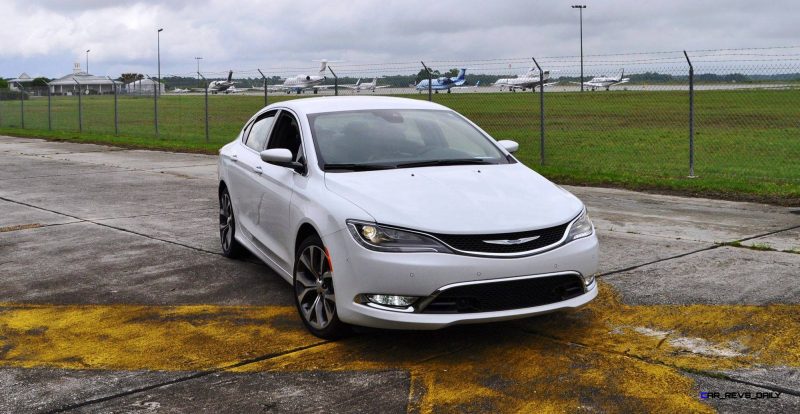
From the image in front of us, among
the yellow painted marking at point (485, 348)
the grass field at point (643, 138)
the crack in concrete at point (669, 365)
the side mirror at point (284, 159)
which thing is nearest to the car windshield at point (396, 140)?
the side mirror at point (284, 159)

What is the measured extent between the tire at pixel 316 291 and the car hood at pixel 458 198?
0.40 meters

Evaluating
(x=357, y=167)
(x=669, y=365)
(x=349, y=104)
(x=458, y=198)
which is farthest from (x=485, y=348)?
(x=349, y=104)

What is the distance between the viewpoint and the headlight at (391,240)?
5059 mm

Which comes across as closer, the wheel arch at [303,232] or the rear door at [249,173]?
the wheel arch at [303,232]

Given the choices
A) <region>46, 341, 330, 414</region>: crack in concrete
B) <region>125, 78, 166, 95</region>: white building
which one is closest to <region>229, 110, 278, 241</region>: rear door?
<region>46, 341, 330, 414</region>: crack in concrete

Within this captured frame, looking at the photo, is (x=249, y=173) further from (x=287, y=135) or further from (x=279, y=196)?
(x=279, y=196)

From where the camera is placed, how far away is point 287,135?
6.97 meters

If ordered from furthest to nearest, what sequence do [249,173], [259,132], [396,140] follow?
[259,132] < [249,173] < [396,140]

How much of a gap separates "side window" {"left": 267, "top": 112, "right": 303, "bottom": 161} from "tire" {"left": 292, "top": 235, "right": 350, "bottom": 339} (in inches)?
39.3

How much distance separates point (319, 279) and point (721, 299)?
9.46 feet

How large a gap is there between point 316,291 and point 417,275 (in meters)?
0.96

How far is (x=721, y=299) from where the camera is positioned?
21.2 ft

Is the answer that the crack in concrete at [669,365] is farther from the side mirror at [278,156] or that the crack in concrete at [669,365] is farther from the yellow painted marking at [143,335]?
the side mirror at [278,156]

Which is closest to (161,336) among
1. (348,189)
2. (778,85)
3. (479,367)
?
(348,189)
